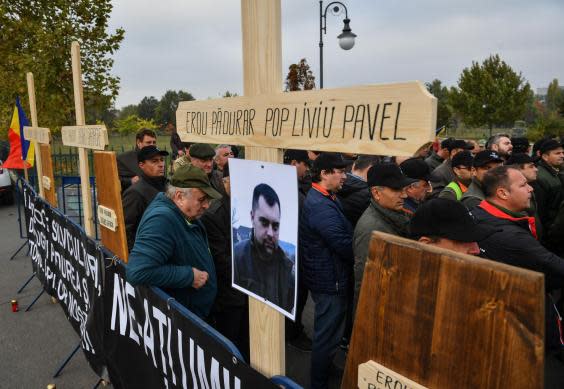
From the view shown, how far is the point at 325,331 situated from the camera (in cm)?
316

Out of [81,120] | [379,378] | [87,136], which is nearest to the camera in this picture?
[379,378]

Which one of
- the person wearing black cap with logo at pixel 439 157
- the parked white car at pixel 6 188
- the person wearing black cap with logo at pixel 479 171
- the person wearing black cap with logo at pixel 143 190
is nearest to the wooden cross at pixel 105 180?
the person wearing black cap with logo at pixel 143 190

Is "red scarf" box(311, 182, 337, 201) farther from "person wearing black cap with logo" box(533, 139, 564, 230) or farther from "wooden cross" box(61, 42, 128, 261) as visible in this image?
"person wearing black cap with logo" box(533, 139, 564, 230)

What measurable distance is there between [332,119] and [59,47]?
9.20 m

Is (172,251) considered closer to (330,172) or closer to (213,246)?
(213,246)

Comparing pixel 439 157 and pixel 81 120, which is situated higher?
pixel 81 120

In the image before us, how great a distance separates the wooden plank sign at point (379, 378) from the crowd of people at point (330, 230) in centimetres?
63

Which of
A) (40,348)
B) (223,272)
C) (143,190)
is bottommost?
(40,348)

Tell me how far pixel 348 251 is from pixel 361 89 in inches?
78.7

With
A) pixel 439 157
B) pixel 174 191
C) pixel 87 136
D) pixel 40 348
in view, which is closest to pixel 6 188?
pixel 40 348

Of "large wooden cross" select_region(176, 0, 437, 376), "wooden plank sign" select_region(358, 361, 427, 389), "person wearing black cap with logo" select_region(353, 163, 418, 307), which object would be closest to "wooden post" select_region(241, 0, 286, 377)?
"large wooden cross" select_region(176, 0, 437, 376)

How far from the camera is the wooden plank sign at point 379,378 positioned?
1.00 metres

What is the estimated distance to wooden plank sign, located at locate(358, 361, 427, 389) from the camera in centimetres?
100

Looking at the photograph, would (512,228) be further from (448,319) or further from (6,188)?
(6,188)
